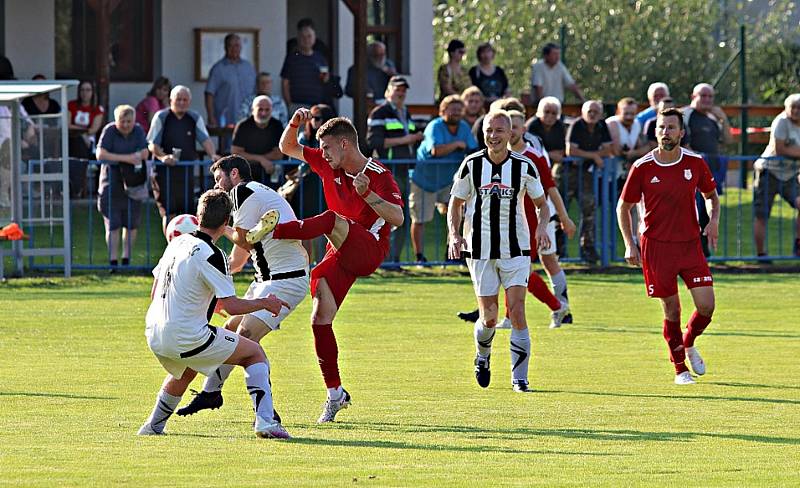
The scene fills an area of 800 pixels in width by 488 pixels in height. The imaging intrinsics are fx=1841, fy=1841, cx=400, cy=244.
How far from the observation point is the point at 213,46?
27781 millimetres

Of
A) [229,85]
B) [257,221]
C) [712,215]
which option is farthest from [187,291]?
[229,85]

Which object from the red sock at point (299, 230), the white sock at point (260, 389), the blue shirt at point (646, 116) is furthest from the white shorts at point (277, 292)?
the blue shirt at point (646, 116)

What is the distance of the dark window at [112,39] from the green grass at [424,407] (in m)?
10.5

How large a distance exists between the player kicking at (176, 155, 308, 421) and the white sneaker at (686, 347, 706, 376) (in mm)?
3228

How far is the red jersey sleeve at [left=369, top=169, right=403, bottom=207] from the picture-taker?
10.3 metres

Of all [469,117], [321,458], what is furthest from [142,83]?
[321,458]

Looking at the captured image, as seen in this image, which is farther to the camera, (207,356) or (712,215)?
(712,215)

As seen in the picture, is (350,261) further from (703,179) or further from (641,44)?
(641,44)

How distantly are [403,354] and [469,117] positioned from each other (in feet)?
25.8

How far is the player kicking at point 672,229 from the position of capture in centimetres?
1220

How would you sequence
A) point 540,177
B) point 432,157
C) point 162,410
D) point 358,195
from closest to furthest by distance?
point 162,410, point 358,195, point 540,177, point 432,157

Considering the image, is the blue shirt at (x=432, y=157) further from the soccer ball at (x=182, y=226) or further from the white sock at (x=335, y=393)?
the soccer ball at (x=182, y=226)

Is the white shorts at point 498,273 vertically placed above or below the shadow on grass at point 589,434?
above

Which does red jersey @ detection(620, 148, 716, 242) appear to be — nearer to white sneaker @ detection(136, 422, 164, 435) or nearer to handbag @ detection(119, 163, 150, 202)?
white sneaker @ detection(136, 422, 164, 435)
